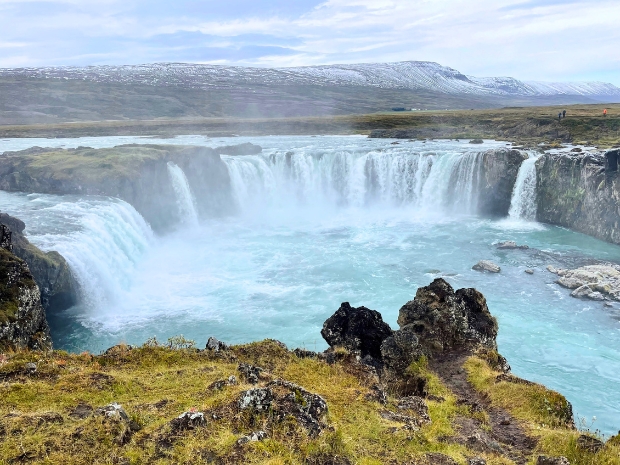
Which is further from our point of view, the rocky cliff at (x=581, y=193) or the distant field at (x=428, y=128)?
the distant field at (x=428, y=128)

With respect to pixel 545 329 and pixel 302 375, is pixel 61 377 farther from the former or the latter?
pixel 545 329

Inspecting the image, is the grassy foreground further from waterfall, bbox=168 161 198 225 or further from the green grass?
waterfall, bbox=168 161 198 225

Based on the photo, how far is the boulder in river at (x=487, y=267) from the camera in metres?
30.8

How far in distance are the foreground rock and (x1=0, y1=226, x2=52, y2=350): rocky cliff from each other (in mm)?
26663

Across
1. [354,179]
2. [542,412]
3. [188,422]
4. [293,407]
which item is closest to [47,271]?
[188,422]

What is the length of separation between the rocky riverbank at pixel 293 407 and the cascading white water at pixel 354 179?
1428 inches

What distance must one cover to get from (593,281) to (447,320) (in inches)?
698

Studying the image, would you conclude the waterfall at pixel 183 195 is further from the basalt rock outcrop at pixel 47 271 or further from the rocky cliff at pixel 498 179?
the rocky cliff at pixel 498 179

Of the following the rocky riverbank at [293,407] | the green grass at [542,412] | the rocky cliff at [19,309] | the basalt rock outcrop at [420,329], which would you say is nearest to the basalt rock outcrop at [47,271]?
the rocky cliff at [19,309]

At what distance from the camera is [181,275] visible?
3172 cm

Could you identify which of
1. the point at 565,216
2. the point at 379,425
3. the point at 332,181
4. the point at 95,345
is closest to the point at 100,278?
the point at 95,345

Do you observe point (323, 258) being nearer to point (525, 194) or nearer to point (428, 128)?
point (525, 194)

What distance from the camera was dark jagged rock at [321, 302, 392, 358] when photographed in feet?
46.9

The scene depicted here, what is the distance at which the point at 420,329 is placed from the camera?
1521 centimetres
